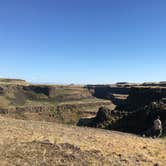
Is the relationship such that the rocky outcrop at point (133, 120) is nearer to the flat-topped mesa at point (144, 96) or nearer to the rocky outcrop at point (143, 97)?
the rocky outcrop at point (143, 97)

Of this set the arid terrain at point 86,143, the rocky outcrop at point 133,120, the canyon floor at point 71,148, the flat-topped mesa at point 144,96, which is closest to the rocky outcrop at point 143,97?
the flat-topped mesa at point 144,96

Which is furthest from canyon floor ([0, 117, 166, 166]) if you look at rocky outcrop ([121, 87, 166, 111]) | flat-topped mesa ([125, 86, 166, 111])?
flat-topped mesa ([125, 86, 166, 111])

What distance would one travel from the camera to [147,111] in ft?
150

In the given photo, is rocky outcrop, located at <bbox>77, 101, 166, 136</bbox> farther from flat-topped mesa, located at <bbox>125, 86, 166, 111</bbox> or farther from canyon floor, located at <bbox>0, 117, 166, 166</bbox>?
flat-topped mesa, located at <bbox>125, 86, 166, 111</bbox>

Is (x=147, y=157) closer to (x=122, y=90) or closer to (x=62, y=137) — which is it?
(x=62, y=137)

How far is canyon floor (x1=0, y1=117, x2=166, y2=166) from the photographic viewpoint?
20.6m

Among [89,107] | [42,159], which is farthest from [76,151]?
[89,107]

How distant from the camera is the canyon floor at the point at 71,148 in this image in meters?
20.6

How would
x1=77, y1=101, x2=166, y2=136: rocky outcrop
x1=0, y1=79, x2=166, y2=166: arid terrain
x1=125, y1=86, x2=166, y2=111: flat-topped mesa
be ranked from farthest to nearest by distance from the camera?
1. x1=125, y1=86, x2=166, y2=111: flat-topped mesa
2. x1=77, y1=101, x2=166, y2=136: rocky outcrop
3. x1=0, y1=79, x2=166, y2=166: arid terrain

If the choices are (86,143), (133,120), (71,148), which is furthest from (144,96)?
(71,148)

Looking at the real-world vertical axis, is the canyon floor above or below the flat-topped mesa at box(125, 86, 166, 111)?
below

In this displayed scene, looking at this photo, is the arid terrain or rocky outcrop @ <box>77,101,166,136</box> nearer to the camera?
the arid terrain

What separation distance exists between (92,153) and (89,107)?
8432cm

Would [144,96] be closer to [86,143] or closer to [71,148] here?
[86,143]
